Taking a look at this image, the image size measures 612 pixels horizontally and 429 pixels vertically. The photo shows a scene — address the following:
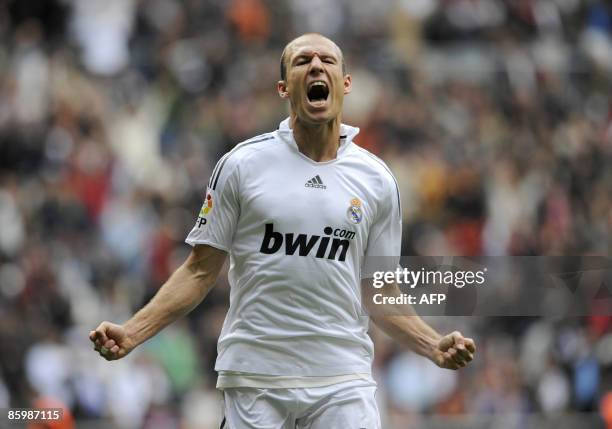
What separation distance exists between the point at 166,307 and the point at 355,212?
39.1 inches

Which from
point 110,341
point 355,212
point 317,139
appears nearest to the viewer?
point 110,341

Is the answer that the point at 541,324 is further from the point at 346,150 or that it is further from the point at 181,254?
the point at 346,150

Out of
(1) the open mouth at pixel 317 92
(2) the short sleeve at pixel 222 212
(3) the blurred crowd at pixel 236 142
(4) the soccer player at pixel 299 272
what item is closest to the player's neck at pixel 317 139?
(4) the soccer player at pixel 299 272

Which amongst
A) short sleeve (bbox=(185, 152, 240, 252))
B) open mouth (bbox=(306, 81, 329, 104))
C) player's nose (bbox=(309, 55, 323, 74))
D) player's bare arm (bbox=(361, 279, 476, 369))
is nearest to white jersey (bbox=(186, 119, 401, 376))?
short sleeve (bbox=(185, 152, 240, 252))

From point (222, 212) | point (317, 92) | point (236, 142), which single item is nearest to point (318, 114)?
point (317, 92)

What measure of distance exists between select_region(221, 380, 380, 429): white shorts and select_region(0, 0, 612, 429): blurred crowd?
5.17m

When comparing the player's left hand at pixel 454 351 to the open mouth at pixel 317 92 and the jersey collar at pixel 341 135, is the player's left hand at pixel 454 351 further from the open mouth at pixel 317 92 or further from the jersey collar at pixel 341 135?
the open mouth at pixel 317 92

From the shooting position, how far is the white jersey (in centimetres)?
625

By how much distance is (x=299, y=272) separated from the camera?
627 cm

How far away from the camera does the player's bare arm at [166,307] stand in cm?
605

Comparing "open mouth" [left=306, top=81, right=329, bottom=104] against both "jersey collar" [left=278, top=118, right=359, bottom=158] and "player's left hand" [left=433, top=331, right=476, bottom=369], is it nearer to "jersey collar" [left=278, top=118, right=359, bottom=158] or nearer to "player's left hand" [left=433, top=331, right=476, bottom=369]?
"jersey collar" [left=278, top=118, right=359, bottom=158]

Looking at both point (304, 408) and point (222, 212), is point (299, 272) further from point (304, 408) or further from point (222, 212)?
point (304, 408)

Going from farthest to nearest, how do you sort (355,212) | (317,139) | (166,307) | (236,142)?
1. (236,142)
2. (317,139)
3. (355,212)
4. (166,307)

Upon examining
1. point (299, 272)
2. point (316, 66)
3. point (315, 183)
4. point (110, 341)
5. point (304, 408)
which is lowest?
point (304, 408)
